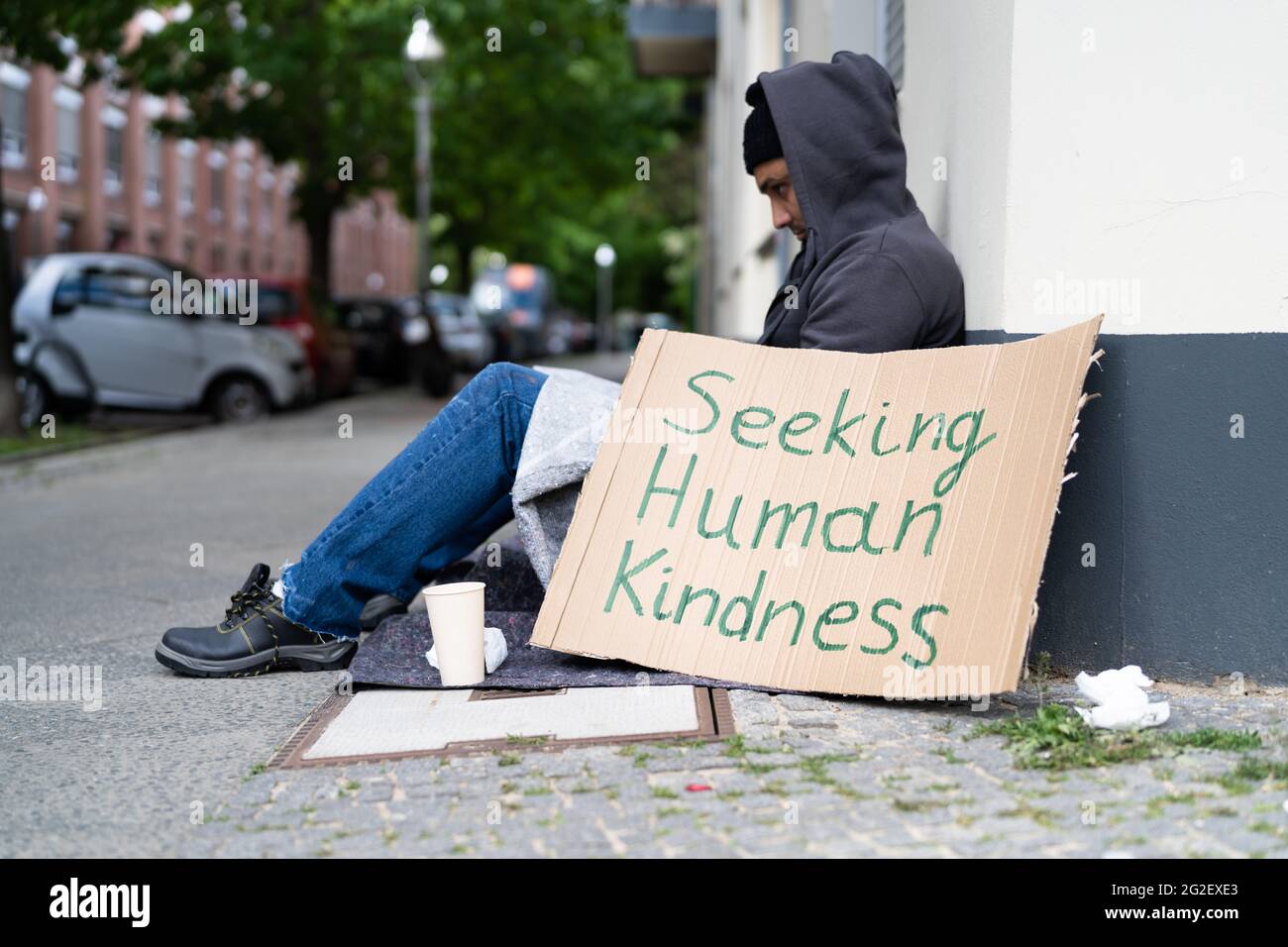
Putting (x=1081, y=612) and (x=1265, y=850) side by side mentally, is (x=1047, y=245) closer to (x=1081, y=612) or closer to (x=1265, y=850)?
(x=1081, y=612)

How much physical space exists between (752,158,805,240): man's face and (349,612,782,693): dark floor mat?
4.40ft

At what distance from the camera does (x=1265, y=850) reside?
7.85 ft

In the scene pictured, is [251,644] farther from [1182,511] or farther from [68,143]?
[68,143]

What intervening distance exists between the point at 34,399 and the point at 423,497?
11366mm

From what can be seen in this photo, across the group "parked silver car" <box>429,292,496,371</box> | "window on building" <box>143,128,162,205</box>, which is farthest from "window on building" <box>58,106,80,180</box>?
"parked silver car" <box>429,292,496,371</box>

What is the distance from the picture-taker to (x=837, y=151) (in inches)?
157

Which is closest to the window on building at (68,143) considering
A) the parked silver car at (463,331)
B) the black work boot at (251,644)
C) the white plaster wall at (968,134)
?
the parked silver car at (463,331)

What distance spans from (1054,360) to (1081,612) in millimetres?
651

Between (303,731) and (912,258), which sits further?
(912,258)

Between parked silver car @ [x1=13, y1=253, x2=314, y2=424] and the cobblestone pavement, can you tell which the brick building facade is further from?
the cobblestone pavement

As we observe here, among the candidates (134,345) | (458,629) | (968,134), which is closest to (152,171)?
(134,345)

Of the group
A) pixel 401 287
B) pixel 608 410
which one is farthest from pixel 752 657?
pixel 401 287
